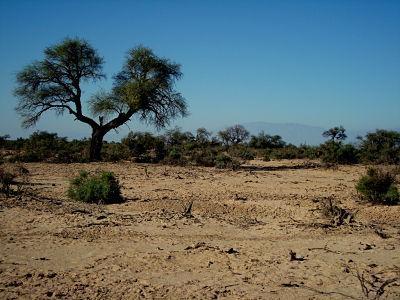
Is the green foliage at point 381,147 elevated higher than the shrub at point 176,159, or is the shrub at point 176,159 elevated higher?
the green foliage at point 381,147

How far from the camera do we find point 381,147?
28828mm

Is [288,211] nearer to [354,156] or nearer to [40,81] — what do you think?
[354,156]

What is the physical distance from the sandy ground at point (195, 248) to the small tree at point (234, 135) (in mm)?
36128

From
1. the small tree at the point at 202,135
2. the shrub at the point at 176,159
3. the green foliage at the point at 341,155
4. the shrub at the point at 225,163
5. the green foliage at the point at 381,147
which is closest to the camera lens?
the shrub at the point at 225,163

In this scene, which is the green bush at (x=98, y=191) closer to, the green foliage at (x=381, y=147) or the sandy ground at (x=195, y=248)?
the sandy ground at (x=195, y=248)

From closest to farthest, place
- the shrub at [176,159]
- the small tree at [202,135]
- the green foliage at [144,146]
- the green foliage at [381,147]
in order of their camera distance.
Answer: the shrub at [176,159] < the green foliage at [381,147] < the green foliage at [144,146] < the small tree at [202,135]

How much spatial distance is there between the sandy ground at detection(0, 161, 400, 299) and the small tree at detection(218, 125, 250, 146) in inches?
1422

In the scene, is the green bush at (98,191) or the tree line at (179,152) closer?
the green bush at (98,191)

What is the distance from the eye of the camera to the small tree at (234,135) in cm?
4888

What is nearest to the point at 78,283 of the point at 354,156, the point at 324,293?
the point at 324,293

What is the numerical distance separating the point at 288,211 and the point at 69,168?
12075 mm

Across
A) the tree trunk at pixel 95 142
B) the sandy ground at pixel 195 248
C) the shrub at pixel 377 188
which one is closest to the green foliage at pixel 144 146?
the tree trunk at pixel 95 142

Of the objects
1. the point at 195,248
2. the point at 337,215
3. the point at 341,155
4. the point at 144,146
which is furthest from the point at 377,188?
the point at 144,146

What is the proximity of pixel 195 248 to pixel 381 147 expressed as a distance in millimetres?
25041
